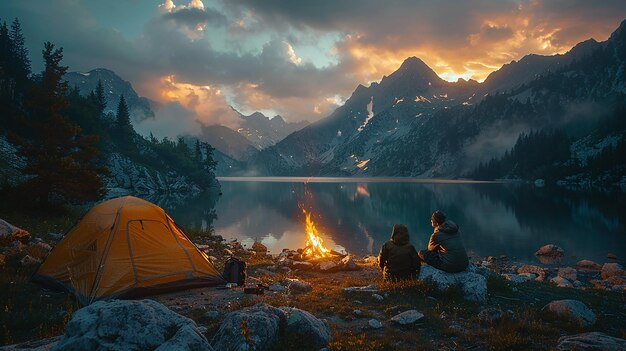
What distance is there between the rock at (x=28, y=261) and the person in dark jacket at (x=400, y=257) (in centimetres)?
1399

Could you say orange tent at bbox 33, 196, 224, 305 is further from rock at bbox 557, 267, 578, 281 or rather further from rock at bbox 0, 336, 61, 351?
rock at bbox 557, 267, 578, 281

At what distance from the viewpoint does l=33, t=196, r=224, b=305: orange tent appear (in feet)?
38.6

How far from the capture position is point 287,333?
7801 millimetres

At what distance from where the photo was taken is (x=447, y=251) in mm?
12781

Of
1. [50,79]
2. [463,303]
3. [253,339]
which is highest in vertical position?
[50,79]

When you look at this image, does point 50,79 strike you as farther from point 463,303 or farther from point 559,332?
point 559,332

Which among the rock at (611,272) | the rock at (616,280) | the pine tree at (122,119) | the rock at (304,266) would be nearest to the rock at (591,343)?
the rock at (304,266)

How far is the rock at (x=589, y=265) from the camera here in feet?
95.6

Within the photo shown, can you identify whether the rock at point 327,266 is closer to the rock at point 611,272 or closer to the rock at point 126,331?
the rock at point 126,331

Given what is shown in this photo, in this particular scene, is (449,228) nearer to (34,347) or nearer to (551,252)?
(34,347)

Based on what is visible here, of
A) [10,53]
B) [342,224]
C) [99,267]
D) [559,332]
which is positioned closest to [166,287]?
[99,267]

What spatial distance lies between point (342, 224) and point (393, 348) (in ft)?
154

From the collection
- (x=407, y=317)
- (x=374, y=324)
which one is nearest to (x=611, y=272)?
(x=407, y=317)

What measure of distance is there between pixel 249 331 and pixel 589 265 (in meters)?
33.8
